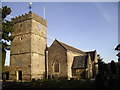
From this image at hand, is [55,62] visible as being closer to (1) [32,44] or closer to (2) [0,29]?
(1) [32,44]

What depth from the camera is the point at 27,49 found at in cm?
3294

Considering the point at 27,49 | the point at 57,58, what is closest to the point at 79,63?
the point at 57,58

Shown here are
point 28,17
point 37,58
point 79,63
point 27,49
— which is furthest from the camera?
point 28,17

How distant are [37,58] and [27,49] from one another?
312 cm

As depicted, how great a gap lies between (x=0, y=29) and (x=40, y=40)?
947 centimetres

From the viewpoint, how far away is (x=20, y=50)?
34.1m

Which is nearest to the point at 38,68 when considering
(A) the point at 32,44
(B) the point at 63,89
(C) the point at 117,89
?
(A) the point at 32,44

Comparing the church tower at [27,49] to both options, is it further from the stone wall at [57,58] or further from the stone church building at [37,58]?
the stone wall at [57,58]

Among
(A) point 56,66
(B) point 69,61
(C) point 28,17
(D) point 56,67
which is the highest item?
(C) point 28,17

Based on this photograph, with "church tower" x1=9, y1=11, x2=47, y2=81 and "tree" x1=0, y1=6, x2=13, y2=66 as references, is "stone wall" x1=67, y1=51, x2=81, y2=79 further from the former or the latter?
"tree" x1=0, y1=6, x2=13, y2=66

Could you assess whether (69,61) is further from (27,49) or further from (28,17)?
(28,17)

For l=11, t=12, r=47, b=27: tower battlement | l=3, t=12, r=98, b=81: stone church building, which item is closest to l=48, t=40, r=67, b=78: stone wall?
l=3, t=12, r=98, b=81: stone church building

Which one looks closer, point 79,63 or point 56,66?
point 79,63

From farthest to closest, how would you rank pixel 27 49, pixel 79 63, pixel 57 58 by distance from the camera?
pixel 57 58 < pixel 79 63 < pixel 27 49
